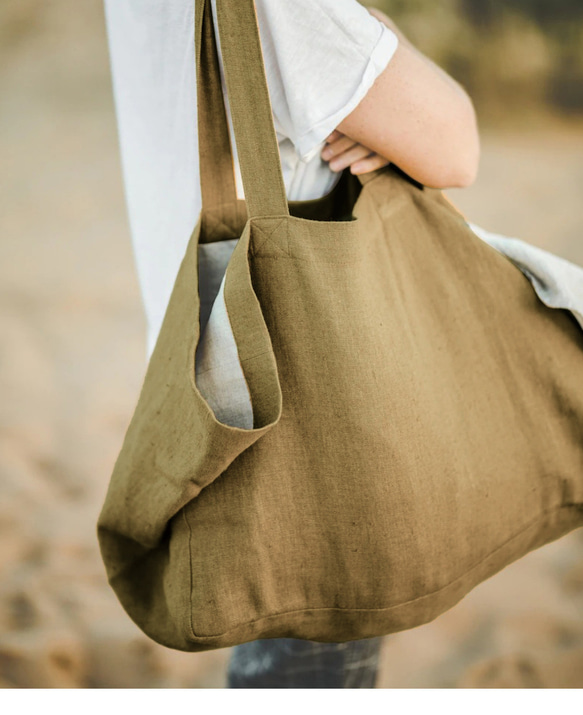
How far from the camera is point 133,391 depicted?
2125 mm

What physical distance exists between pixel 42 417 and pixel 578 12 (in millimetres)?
3331

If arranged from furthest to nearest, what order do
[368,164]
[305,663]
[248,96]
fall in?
[305,663] → [368,164] → [248,96]

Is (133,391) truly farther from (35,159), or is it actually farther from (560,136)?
(560,136)

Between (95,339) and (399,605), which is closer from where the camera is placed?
(399,605)

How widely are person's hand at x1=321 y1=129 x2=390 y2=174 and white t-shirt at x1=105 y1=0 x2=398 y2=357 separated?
18mm

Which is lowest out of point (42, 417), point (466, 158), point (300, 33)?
point (42, 417)

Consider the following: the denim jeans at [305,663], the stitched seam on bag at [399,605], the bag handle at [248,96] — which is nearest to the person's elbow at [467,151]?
the bag handle at [248,96]

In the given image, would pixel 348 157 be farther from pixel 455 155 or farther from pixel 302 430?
pixel 302 430

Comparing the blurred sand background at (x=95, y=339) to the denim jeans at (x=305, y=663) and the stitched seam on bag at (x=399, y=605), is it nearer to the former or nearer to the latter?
the denim jeans at (x=305, y=663)

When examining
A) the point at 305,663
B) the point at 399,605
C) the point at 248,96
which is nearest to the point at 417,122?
the point at 248,96

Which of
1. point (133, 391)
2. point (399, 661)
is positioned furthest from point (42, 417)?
point (399, 661)

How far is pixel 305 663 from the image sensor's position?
0.83m

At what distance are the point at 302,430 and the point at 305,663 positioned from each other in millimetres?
406
